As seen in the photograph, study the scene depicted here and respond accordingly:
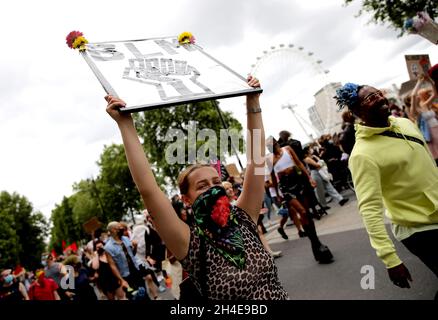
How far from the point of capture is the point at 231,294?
155cm

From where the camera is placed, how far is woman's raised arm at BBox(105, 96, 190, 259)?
1611 millimetres

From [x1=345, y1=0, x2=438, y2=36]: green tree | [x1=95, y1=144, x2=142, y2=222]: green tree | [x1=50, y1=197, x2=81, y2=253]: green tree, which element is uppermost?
[x1=345, y1=0, x2=438, y2=36]: green tree

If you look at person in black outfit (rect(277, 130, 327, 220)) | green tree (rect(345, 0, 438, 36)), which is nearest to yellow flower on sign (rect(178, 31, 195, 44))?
person in black outfit (rect(277, 130, 327, 220))

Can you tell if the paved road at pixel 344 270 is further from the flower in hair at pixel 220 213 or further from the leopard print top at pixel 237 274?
the flower in hair at pixel 220 213

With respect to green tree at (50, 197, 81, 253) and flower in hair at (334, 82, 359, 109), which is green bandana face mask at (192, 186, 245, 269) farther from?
green tree at (50, 197, 81, 253)

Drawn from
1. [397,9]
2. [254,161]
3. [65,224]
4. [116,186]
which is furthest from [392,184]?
[65,224]

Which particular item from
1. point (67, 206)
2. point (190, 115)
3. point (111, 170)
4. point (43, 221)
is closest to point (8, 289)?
point (190, 115)

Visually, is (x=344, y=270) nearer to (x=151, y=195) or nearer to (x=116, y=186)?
(x=151, y=195)

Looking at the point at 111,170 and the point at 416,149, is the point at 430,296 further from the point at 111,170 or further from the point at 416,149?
the point at 111,170

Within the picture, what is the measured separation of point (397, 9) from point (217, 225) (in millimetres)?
21634

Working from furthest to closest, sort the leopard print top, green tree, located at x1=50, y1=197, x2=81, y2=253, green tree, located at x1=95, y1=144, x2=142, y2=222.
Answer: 1. green tree, located at x1=50, y1=197, x2=81, y2=253
2. green tree, located at x1=95, y1=144, x2=142, y2=222
3. the leopard print top

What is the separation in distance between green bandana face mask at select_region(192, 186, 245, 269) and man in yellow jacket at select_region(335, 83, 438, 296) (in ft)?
3.51

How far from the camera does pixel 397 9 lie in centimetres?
1903

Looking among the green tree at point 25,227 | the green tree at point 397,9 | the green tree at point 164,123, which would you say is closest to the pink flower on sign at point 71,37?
the green tree at point 397,9
